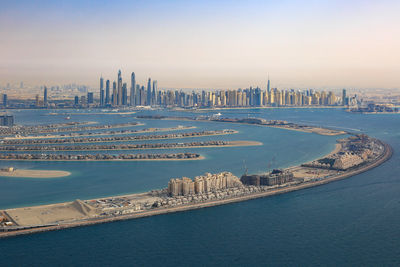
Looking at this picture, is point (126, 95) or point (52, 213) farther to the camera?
point (126, 95)

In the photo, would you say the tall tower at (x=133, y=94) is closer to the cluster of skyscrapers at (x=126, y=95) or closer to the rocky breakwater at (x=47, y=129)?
the cluster of skyscrapers at (x=126, y=95)

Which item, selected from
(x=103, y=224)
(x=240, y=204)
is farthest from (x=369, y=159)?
(x=103, y=224)

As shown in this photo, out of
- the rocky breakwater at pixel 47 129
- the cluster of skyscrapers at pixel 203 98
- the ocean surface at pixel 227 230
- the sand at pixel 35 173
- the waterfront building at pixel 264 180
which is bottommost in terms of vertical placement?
the ocean surface at pixel 227 230

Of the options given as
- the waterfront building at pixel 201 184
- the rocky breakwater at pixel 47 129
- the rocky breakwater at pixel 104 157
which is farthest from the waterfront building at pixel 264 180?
the rocky breakwater at pixel 47 129

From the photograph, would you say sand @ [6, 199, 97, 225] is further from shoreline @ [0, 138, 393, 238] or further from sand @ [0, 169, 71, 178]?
sand @ [0, 169, 71, 178]

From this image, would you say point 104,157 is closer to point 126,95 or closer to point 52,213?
point 52,213

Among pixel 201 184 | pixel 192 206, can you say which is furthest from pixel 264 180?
pixel 192 206

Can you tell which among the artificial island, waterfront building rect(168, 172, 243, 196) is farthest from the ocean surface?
waterfront building rect(168, 172, 243, 196)
